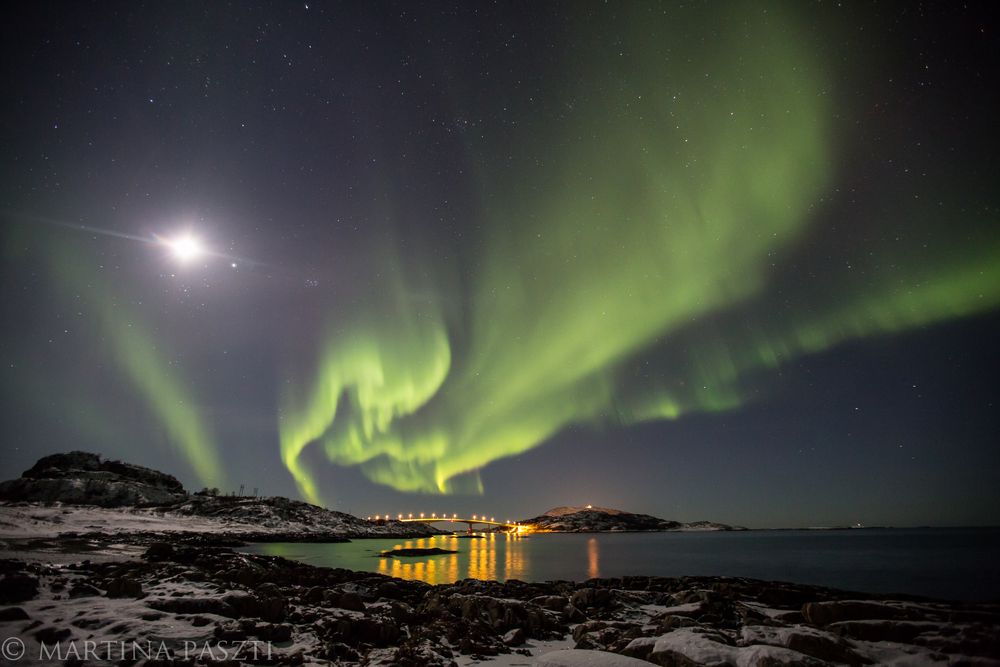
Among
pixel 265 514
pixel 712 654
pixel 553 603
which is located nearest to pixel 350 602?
pixel 553 603

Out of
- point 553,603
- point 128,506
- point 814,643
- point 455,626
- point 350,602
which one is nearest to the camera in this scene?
point 814,643

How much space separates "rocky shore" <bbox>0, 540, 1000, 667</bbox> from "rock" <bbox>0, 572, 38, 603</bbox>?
3 cm

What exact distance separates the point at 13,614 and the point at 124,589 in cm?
337

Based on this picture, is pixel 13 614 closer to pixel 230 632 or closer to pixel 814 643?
pixel 230 632

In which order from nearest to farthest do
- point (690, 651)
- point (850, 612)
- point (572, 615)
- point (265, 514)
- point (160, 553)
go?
1. point (690, 651)
2. point (850, 612)
3. point (572, 615)
4. point (160, 553)
5. point (265, 514)

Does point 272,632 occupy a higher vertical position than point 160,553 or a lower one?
higher

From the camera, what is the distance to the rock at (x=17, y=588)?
519 inches

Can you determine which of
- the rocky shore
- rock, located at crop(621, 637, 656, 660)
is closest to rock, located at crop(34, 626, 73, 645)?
the rocky shore

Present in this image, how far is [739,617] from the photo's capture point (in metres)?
17.8

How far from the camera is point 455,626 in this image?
14.5 metres

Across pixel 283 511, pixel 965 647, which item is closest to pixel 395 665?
pixel 965 647

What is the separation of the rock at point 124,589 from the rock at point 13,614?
2996 mm

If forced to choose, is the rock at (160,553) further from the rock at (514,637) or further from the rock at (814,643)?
the rock at (814,643)

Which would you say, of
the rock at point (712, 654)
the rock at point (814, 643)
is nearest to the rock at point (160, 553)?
the rock at point (712, 654)
